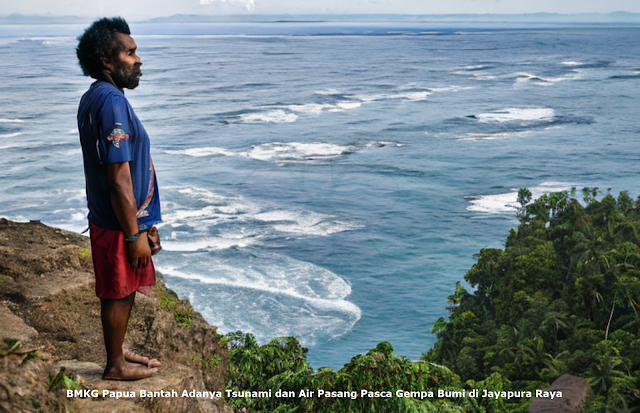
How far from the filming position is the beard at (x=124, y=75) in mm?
4418

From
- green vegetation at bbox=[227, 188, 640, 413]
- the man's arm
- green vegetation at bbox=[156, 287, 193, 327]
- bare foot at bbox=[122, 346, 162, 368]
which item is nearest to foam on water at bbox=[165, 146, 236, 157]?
green vegetation at bbox=[227, 188, 640, 413]

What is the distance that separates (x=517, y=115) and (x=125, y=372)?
301 feet

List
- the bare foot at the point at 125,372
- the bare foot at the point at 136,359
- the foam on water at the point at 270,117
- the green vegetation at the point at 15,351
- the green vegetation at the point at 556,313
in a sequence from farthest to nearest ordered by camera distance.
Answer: the foam on water at the point at 270,117, the green vegetation at the point at 556,313, the bare foot at the point at 136,359, the bare foot at the point at 125,372, the green vegetation at the point at 15,351

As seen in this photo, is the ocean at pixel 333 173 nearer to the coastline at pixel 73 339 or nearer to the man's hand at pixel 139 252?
the coastline at pixel 73 339

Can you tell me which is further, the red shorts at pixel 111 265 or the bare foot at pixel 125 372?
the bare foot at pixel 125 372

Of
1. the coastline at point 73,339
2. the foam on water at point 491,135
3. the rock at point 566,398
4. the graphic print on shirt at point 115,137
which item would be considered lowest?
the foam on water at point 491,135

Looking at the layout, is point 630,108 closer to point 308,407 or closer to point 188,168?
point 188,168

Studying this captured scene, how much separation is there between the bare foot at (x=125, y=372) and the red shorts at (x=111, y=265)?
67 centimetres

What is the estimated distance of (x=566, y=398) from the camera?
18.6 metres

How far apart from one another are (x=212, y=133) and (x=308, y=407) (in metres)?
75.7

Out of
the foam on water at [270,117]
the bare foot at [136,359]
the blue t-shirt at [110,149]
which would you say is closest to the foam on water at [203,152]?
the foam on water at [270,117]

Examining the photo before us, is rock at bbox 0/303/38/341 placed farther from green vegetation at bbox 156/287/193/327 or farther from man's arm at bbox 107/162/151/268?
man's arm at bbox 107/162/151/268

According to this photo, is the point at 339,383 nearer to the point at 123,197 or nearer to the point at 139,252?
the point at 139,252

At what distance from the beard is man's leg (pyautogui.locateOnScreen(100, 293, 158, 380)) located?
1456 mm
